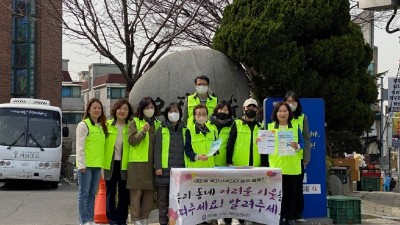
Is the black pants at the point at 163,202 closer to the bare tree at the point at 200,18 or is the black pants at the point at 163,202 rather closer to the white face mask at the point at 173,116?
the white face mask at the point at 173,116

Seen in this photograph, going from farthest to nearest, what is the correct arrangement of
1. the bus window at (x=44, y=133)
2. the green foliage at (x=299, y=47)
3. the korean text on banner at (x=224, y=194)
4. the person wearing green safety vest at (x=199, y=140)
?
the bus window at (x=44, y=133), the green foliage at (x=299, y=47), the person wearing green safety vest at (x=199, y=140), the korean text on banner at (x=224, y=194)

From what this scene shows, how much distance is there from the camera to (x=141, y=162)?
9.55 m

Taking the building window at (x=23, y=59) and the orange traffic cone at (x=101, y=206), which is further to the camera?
the building window at (x=23, y=59)

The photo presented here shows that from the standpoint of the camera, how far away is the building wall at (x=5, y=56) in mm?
39719

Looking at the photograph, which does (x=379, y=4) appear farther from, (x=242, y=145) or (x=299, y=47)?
Answer: (x=299, y=47)

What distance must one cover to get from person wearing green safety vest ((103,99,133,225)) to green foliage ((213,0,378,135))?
4135mm

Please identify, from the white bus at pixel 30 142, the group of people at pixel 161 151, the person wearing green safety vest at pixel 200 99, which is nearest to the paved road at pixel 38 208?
the white bus at pixel 30 142

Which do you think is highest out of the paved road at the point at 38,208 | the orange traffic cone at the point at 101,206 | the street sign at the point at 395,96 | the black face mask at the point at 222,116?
the street sign at the point at 395,96

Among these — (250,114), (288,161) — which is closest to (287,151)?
(288,161)

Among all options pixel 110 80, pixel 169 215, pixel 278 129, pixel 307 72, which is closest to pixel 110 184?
pixel 169 215

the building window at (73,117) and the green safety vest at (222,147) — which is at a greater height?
the building window at (73,117)

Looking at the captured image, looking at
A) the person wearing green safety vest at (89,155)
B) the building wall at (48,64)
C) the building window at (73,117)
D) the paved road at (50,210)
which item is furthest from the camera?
the building window at (73,117)

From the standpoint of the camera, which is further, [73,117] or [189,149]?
[73,117]

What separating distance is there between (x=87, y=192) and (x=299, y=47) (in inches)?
230
